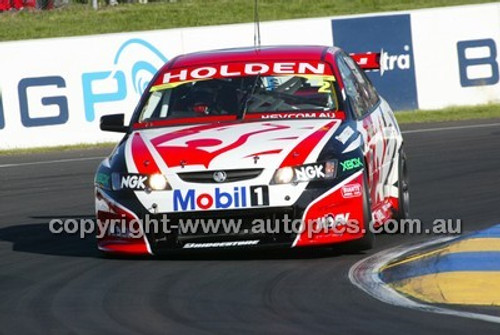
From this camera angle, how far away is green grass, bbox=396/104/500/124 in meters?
19.8

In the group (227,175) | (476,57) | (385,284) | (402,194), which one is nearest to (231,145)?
(227,175)

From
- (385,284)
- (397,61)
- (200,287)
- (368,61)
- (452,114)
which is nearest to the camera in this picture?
(385,284)

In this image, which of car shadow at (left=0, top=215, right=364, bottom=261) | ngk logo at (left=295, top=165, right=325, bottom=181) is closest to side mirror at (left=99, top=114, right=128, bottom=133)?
car shadow at (left=0, top=215, right=364, bottom=261)

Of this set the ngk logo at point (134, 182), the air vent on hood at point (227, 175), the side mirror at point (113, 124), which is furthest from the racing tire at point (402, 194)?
the ngk logo at point (134, 182)

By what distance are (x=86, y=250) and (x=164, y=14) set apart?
58.0ft

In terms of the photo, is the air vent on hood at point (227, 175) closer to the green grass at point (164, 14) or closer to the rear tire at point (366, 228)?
the rear tire at point (366, 228)

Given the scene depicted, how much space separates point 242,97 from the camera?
387 inches

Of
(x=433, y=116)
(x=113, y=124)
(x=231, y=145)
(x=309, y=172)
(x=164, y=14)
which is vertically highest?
(x=164, y=14)

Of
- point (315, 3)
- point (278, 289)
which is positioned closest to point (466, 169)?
point (278, 289)

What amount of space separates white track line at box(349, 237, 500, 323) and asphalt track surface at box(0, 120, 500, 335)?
0.28ft

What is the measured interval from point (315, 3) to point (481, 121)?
924cm

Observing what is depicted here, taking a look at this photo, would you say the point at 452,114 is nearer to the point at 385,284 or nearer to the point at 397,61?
the point at 397,61

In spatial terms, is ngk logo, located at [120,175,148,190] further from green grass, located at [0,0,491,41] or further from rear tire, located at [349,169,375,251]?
green grass, located at [0,0,491,41]

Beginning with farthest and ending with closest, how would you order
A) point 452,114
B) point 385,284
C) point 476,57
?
point 476,57
point 452,114
point 385,284
